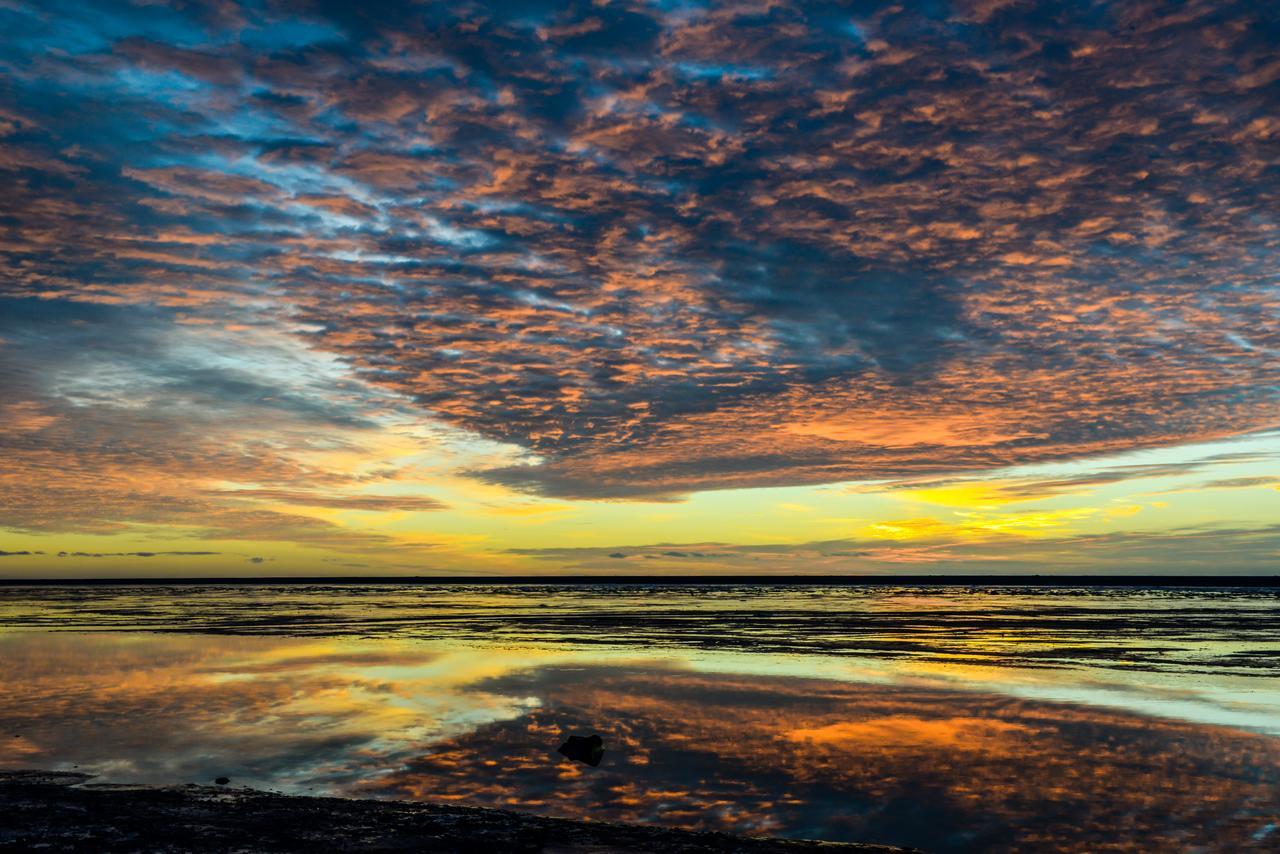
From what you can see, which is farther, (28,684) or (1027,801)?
(28,684)

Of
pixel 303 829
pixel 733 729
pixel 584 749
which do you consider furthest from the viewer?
pixel 733 729

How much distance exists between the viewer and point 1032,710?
22.5 metres

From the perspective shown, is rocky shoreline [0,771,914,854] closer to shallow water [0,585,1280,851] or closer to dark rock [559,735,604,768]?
shallow water [0,585,1280,851]

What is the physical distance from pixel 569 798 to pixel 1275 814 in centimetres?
1038

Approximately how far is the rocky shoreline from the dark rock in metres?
3.72

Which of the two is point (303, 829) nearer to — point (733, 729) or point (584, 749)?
point (584, 749)

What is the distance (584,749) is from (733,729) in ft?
Result: 14.1

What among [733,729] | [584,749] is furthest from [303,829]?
[733,729]

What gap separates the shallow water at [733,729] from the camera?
545 inches

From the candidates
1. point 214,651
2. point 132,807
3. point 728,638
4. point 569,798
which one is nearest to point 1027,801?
point 569,798

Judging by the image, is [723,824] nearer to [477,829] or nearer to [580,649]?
[477,829]

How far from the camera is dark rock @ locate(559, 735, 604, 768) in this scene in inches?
671

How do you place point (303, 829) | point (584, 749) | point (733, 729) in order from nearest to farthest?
point (303, 829) < point (584, 749) < point (733, 729)

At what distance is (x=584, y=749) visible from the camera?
17156 mm
